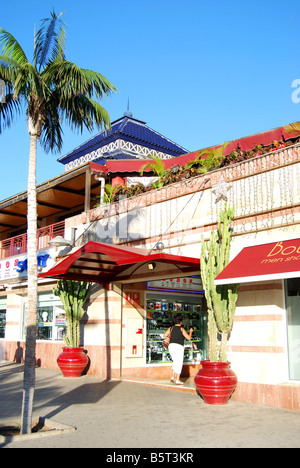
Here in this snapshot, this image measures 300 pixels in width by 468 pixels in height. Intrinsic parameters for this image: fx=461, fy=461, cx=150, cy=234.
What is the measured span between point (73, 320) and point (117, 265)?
256 centimetres

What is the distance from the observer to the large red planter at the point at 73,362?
13.6 metres

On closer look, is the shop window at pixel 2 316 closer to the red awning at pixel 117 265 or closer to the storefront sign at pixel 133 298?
the red awning at pixel 117 265

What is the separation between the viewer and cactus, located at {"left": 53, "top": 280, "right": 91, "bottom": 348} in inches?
563

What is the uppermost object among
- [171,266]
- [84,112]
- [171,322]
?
[84,112]

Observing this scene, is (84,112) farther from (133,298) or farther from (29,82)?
(133,298)

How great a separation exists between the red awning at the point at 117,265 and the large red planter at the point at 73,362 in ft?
7.20

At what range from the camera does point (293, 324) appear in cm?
947

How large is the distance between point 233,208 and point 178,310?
217 inches

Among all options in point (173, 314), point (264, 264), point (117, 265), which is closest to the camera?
point (264, 264)

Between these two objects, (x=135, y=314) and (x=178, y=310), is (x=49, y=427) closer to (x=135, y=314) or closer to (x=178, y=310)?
(x=135, y=314)

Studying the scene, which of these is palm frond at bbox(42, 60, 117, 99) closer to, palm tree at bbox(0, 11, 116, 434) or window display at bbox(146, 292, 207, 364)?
palm tree at bbox(0, 11, 116, 434)

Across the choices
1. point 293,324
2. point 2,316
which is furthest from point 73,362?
point 2,316

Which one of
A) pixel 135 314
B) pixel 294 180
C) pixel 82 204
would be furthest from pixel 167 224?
pixel 82 204

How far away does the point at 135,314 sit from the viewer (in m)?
14.3
